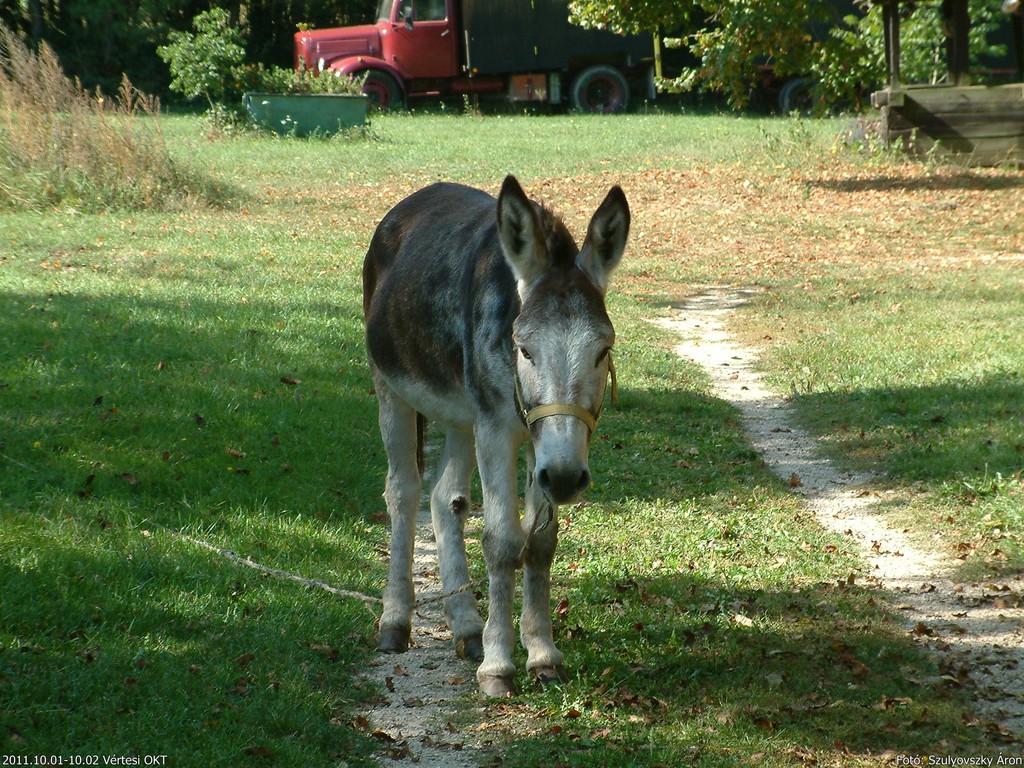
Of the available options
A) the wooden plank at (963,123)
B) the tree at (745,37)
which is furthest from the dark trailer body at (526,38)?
the wooden plank at (963,123)

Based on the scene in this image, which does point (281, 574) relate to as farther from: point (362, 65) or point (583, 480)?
point (362, 65)

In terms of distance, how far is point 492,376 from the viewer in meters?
4.52

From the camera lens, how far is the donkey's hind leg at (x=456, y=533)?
17.1ft

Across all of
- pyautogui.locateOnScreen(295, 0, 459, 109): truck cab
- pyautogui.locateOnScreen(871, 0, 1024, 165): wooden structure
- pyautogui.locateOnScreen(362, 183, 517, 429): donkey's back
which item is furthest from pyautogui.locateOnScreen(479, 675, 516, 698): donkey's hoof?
pyautogui.locateOnScreen(295, 0, 459, 109): truck cab

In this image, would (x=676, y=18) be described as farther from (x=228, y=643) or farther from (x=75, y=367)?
(x=228, y=643)

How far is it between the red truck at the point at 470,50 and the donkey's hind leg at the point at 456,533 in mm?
30395

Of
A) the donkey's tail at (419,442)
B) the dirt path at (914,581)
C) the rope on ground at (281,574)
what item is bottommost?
the dirt path at (914,581)

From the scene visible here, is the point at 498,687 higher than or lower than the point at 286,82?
lower

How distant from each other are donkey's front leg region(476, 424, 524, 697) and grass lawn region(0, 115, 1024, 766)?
153 mm

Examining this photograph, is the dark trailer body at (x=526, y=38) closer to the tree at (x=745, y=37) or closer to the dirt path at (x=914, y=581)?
the tree at (x=745, y=37)

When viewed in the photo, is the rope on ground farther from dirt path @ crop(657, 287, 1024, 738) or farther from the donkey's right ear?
dirt path @ crop(657, 287, 1024, 738)

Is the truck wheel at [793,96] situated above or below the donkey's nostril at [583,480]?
A: above

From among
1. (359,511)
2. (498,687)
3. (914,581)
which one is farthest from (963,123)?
(498,687)

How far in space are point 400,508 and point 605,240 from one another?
71.7 inches
